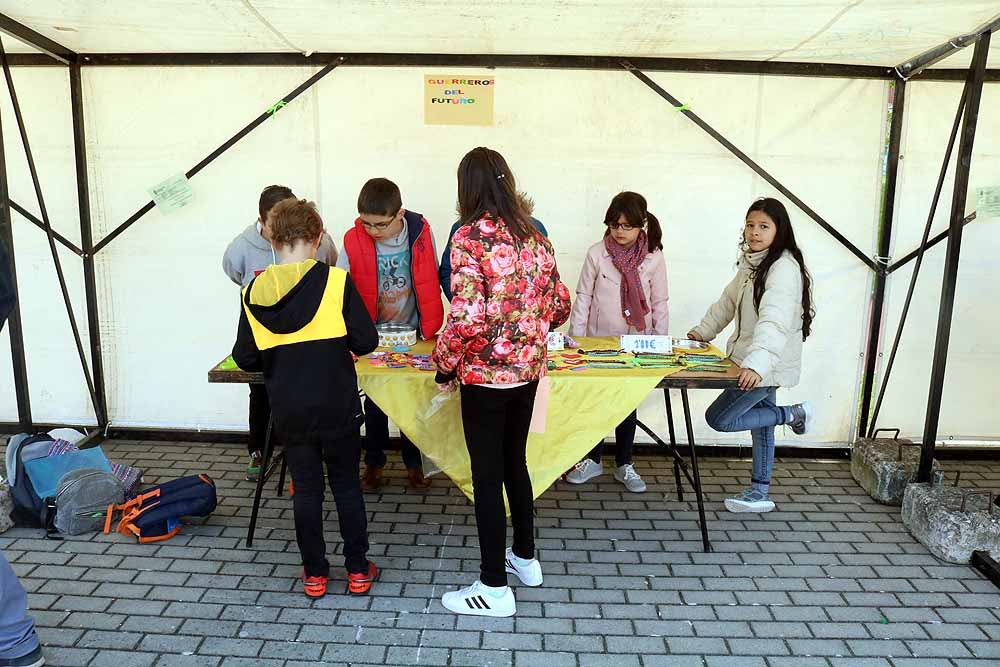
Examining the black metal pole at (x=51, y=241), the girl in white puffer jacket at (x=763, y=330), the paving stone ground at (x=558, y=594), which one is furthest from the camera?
the black metal pole at (x=51, y=241)

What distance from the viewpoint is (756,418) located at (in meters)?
3.50

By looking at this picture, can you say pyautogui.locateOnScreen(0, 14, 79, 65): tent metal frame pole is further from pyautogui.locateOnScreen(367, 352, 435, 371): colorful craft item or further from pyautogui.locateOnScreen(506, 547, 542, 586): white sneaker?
pyautogui.locateOnScreen(506, 547, 542, 586): white sneaker

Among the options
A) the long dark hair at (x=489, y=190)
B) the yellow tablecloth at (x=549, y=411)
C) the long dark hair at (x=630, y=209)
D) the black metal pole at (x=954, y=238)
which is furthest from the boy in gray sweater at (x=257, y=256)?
the black metal pole at (x=954, y=238)

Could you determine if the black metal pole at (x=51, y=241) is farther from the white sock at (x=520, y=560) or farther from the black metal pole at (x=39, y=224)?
the white sock at (x=520, y=560)

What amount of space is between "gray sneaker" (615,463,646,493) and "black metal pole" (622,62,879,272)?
1684mm

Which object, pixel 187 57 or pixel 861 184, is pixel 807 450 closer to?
pixel 861 184

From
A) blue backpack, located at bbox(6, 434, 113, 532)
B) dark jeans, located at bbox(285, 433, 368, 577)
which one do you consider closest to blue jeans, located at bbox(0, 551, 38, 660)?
dark jeans, located at bbox(285, 433, 368, 577)

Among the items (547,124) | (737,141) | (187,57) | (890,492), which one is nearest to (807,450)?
(890,492)

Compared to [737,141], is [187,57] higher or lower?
higher

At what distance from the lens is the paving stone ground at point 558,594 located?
2.54 metres

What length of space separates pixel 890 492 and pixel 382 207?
279 cm

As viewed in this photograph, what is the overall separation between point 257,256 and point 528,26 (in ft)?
5.39

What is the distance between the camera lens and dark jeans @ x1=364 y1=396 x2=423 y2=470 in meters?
3.73

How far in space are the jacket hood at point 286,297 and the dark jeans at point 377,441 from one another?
1270 millimetres
